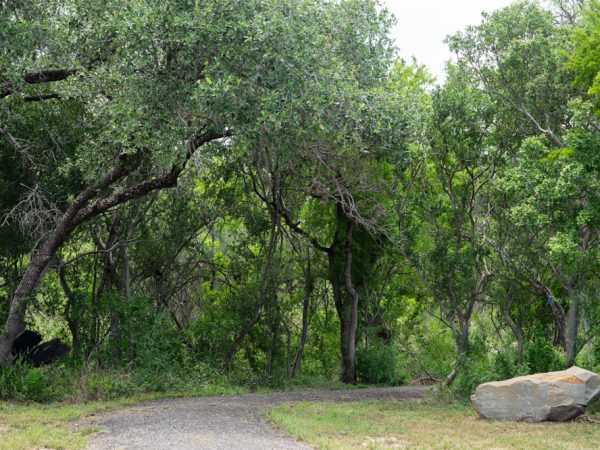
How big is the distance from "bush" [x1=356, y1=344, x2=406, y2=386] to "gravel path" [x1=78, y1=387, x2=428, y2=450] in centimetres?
561

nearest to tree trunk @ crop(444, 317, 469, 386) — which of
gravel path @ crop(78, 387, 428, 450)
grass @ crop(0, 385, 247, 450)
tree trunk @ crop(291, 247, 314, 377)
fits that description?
gravel path @ crop(78, 387, 428, 450)

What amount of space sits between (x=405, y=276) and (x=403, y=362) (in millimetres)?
2596

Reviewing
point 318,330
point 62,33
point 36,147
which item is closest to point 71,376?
point 36,147

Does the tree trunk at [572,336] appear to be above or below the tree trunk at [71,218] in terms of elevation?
below

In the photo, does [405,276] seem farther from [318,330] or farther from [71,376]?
[71,376]

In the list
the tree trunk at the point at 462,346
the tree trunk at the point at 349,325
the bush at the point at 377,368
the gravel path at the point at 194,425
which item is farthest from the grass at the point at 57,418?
the bush at the point at 377,368

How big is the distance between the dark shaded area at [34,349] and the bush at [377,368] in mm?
8370

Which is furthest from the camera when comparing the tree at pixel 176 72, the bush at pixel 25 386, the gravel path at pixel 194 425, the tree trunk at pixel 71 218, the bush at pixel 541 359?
the tree trunk at pixel 71 218

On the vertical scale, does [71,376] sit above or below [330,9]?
below

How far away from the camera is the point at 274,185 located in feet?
53.0

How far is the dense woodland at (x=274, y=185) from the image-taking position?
10734mm

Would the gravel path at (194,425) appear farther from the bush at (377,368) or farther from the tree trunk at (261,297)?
the bush at (377,368)

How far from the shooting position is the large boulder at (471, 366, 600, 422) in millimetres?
10461

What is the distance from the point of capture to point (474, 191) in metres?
13.9
